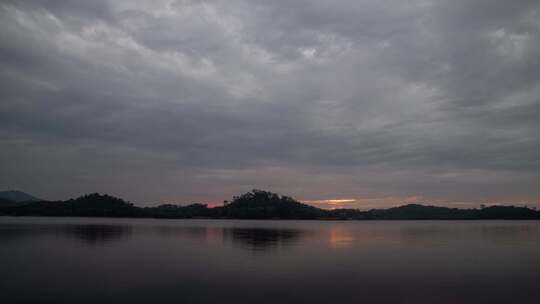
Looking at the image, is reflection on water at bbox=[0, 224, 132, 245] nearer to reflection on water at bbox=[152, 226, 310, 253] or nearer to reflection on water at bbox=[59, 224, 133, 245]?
reflection on water at bbox=[59, 224, 133, 245]

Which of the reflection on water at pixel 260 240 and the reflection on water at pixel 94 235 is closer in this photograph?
the reflection on water at pixel 260 240

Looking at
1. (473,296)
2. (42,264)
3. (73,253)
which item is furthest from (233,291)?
(73,253)

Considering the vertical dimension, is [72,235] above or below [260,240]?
above

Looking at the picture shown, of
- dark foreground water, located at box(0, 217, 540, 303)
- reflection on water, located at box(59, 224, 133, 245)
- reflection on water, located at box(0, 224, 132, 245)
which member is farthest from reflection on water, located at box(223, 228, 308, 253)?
reflection on water, located at box(0, 224, 132, 245)

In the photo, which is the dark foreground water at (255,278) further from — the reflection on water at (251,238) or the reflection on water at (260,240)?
the reflection on water at (251,238)

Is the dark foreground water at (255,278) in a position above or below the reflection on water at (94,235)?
below

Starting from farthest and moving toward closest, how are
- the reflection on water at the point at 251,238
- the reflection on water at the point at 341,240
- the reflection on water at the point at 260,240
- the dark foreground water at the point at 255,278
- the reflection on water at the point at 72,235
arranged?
1. the reflection on water at the point at 341,240
2. the reflection on water at the point at 72,235
3. the reflection on water at the point at 251,238
4. the reflection on water at the point at 260,240
5. the dark foreground water at the point at 255,278

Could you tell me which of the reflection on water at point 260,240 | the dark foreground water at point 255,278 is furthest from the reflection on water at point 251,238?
the dark foreground water at point 255,278

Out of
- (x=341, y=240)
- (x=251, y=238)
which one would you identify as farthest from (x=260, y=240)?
(x=341, y=240)

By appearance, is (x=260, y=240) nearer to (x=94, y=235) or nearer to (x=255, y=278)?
(x=94, y=235)

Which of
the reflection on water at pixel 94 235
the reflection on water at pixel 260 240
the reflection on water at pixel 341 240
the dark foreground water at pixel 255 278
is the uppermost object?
the reflection on water at pixel 94 235

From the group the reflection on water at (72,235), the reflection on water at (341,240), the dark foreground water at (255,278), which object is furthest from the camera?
the reflection on water at (341,240)

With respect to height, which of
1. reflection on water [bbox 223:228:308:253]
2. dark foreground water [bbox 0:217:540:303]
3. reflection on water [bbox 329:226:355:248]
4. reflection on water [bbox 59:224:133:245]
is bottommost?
dark foreground water [bbox 0:217:540:303]

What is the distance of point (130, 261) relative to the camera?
108 feet
